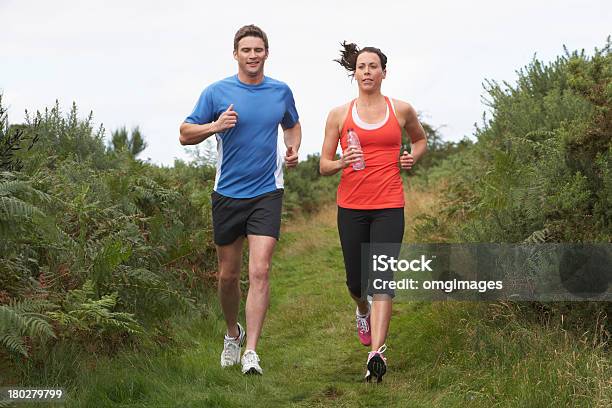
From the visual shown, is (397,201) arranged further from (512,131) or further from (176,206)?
(512,131)

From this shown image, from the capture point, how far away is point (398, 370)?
21.4 ft

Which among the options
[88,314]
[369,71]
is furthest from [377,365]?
[369,71]

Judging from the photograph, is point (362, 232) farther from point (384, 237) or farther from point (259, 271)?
point (259, 271)

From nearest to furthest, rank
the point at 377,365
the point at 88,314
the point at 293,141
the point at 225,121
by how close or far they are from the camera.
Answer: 1. the point at 88,314
2. the point at 377,365
3. the point at 225,121
4. the point at 293,141

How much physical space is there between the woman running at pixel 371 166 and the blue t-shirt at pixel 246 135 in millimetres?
494

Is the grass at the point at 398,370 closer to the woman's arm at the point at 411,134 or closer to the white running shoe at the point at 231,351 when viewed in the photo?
the white running shoe at the point at 231,351

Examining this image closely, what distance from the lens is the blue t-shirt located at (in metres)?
6.46

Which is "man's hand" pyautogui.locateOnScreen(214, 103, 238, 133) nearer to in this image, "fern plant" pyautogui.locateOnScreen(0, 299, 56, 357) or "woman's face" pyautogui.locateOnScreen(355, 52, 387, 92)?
"woman's face" pyautogui.locateOnScreen(355, 52, 387, 92)

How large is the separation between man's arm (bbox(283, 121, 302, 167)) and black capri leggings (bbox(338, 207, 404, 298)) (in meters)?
0.54

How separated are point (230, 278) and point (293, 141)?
46.8 inches

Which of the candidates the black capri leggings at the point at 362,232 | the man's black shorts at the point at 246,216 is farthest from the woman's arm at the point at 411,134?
the man's black shorts at the point at 246,216

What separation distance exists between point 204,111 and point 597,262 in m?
3.11

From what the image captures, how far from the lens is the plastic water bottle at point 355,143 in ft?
21.1

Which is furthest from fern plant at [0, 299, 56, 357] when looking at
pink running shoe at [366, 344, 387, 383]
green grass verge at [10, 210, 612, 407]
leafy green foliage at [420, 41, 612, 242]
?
leafy green foliage at [420, 41, 612, 242]
